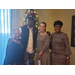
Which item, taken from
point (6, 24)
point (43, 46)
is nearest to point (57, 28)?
point (43, 46)

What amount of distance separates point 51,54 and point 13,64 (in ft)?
3.13

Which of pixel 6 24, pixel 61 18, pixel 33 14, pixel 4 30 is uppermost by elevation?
pixel 33 14

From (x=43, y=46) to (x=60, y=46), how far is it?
38 cm

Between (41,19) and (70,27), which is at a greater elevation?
(41,19)

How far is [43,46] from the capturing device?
1.58 meters

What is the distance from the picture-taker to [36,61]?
1630mm

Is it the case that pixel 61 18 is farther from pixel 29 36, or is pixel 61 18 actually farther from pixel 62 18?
pixel 29 36

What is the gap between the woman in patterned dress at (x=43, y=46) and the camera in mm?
1575

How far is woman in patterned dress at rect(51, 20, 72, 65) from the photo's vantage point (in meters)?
1.54

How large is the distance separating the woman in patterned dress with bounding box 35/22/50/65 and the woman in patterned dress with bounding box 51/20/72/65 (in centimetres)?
16

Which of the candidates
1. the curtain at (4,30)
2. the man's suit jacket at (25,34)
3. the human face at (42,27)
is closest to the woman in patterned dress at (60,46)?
the human face at (42,27)

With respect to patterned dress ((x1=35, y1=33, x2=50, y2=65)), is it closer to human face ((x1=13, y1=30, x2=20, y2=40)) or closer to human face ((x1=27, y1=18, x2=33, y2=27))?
human face ((x1=27, y1=18, x2=33, y2=27))
